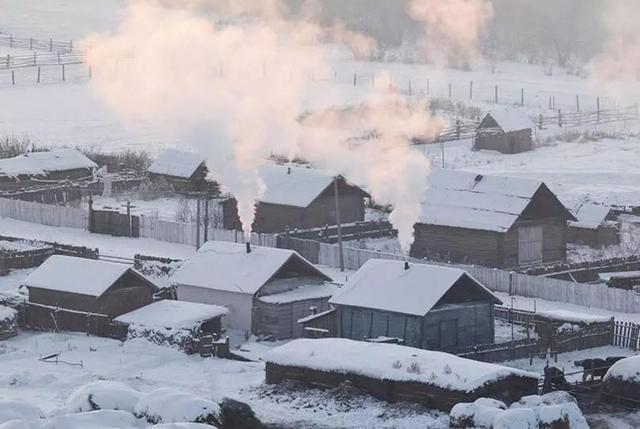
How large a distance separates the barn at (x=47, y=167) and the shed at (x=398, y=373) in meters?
34.0

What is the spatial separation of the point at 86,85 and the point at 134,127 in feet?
36.3

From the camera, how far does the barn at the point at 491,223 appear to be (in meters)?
51.4

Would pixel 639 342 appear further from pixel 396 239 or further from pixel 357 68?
pixel 357 68

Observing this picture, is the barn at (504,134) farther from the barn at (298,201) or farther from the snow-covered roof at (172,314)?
the snow-covered roof at (172,314)

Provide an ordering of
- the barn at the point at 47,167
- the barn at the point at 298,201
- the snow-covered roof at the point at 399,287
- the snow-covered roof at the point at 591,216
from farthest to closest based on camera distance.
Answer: the barn at the point at 47,167 < the barn at the point at 298,201 < the snow-covered roof at the point at 591,216 < the snow-covered roof at the point at 399,287

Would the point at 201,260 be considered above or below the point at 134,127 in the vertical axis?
below

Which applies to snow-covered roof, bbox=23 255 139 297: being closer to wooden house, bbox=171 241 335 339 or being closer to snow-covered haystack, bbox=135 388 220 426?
wooden house, bbox=171 241 335 339

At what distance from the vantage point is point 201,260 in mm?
43688

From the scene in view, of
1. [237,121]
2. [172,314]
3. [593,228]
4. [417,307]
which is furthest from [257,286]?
[593,228]

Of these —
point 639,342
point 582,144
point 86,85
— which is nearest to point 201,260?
point 639,342

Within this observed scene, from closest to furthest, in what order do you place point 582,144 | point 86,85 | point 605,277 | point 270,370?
1. point 270,370
2. point 605,277
3. point 582,144
4. point 86,85

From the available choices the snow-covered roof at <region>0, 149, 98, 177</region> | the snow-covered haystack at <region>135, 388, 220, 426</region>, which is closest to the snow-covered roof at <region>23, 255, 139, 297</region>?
the snow-covered haystack at <region>135, 388, 220, 426</region>

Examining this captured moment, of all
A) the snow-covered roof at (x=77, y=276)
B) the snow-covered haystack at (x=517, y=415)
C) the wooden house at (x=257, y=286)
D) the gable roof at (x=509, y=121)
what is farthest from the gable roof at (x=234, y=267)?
the gable roof at (x=509, y=121)

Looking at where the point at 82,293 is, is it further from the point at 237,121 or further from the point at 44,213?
the point at 44,213
